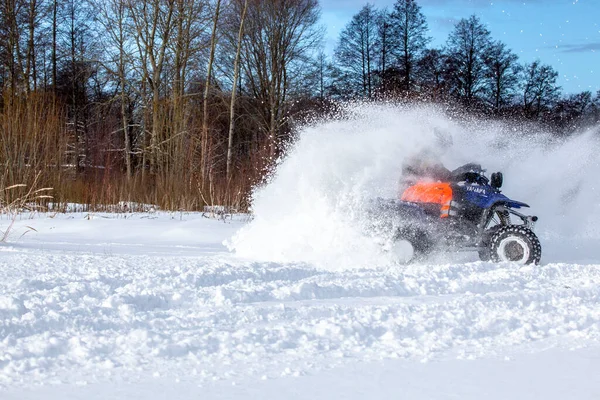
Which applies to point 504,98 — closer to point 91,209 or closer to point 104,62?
point 104,62

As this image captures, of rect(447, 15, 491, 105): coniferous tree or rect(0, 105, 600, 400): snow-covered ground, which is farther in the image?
rect(447, 15, 491, 105): coniferous tree

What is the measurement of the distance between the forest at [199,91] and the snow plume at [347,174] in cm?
569

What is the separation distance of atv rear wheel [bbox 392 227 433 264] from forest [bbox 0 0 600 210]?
701 cm

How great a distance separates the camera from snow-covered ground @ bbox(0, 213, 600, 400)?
306 cm

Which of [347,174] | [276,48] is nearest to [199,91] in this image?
[276,48]

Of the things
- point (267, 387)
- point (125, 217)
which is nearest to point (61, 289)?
point (267, 387)

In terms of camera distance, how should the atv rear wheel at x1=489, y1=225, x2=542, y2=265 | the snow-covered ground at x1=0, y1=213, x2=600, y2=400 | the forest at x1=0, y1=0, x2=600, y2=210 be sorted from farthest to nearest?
the forest at x1=0, y1=0, x2=600, y2=210
the atv rear wheel at x1=489, y1=225, x2=542, y2=265
the snow-covered ground at x1=0, y1=213, x2=600, y2=400

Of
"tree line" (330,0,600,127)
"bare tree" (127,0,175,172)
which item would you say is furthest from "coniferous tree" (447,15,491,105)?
"bare tree" (127,0,175,172)

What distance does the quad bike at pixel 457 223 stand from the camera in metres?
7.10

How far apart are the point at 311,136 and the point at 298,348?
4671 mm

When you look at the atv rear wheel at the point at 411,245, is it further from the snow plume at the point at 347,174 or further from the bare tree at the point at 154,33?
the bare tree at the point at 154,33

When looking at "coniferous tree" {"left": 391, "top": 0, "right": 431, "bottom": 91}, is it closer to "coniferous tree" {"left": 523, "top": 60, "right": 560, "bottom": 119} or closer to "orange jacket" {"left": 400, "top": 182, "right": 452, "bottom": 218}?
"coniferous tree" {"left": 523, "top": 60, "right": 560, "bottom": 119}

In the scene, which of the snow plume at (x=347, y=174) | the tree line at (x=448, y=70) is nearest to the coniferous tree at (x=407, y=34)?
the tree line at (x=448, y=70)

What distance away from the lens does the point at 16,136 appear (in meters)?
13.1
